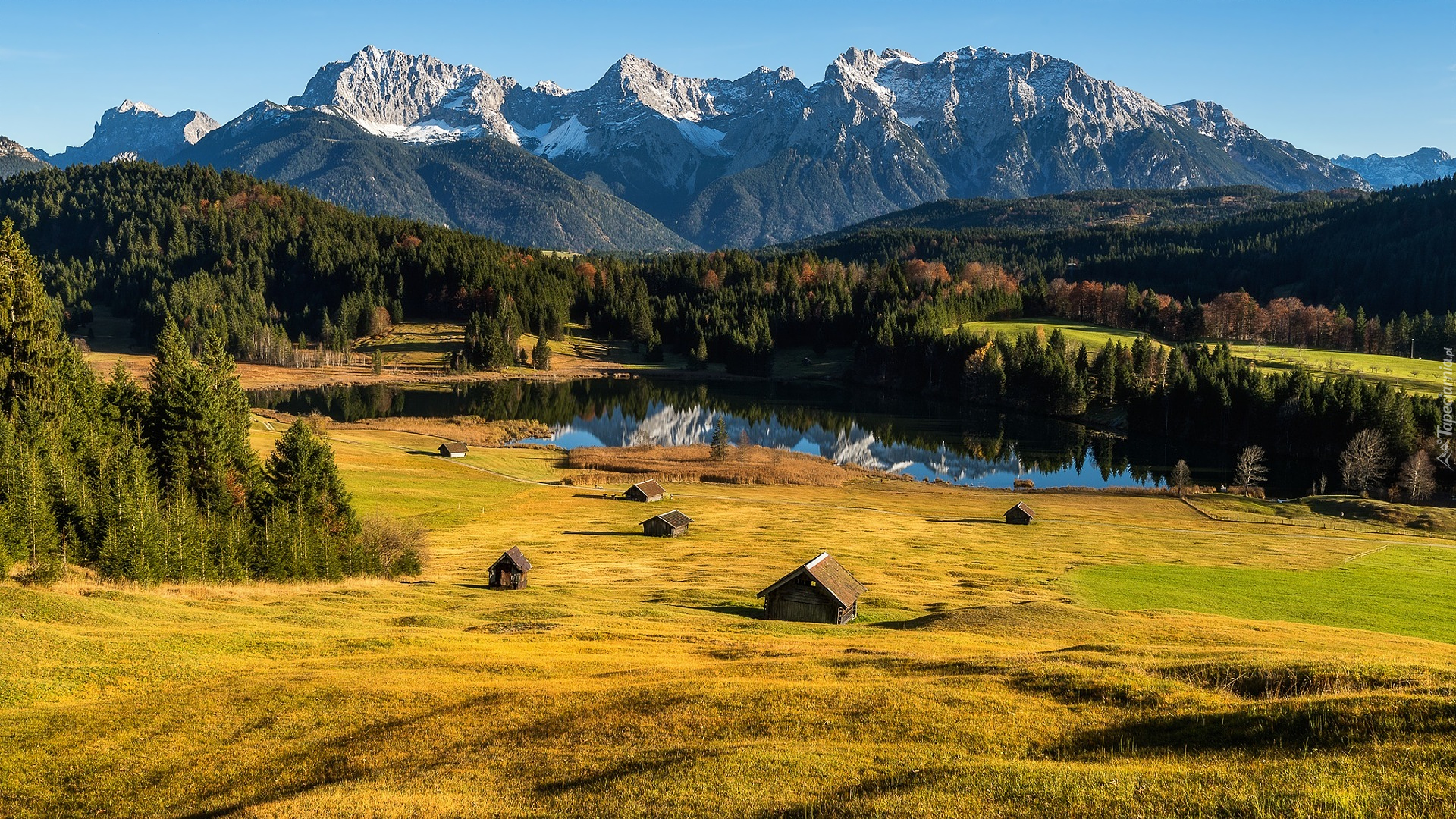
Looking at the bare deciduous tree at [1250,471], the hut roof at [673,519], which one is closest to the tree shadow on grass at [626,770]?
the hut roof at [673,519]

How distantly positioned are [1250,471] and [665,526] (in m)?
79.1

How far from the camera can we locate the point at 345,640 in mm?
39781

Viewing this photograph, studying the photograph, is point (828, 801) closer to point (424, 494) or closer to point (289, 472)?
point (289, 472)

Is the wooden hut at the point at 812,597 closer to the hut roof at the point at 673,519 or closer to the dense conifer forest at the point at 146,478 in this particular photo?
the dense conifer forest at the point at 146,478

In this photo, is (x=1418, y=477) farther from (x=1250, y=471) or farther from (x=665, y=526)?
(x=665, y=526)

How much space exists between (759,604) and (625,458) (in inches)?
2761

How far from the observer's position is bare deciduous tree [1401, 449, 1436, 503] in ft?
341

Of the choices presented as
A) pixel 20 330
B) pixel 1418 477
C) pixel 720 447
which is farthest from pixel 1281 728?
pixel 720 447

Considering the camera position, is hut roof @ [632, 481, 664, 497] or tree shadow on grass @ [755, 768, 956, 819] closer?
tree shadow on grass @ [755, 768, 956, 819]

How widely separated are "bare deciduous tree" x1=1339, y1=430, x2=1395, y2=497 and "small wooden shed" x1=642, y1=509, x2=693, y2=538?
82.8 m

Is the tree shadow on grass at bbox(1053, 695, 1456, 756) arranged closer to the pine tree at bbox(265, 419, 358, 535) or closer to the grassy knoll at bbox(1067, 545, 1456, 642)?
the grassy knoll at bbox(1067, 545, 1456, 642)

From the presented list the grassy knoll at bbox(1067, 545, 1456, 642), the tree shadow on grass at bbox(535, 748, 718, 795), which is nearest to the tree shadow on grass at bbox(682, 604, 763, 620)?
the grassy knoll at bbox(1067, 545, 1456, 642)

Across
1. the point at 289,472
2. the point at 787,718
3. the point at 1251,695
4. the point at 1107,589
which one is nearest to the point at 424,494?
the point at 289,472

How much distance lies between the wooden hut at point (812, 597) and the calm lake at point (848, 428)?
68.6 meters
